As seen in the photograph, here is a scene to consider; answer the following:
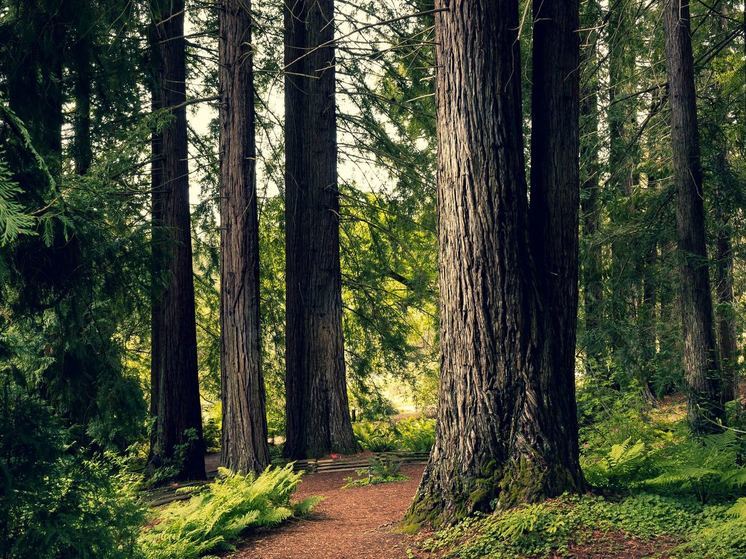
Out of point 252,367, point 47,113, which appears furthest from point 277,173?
point 47,113

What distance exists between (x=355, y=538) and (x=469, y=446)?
53.0 inches

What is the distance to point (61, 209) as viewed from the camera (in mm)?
5164

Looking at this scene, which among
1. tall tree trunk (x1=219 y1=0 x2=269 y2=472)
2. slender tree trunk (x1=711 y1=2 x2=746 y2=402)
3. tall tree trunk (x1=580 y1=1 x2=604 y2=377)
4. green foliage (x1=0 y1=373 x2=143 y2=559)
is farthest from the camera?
tall tree trunk (x1=580 y1=1 x2=604 y2=377)

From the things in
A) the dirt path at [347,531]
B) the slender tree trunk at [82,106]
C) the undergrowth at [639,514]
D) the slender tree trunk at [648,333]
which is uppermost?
the slender tree trunk at [82,106]

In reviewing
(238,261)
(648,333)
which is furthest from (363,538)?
(648,333)

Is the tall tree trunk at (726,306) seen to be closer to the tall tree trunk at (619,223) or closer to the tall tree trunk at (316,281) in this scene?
the tall tree trunk at (619,223)

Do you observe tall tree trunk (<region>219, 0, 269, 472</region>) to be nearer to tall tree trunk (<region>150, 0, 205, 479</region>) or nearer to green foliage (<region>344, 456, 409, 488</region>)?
green foliage (<region>344, 456, 409, 488</region>)

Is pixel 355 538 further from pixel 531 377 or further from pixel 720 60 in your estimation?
pixel 720 60

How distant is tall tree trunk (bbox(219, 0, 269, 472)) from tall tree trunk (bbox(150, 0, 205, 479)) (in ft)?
7.21

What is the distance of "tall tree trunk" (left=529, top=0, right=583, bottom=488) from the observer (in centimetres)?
627

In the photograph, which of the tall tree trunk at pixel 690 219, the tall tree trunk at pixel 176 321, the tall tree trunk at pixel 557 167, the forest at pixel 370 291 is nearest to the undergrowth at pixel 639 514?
the forest at pixel 370 291

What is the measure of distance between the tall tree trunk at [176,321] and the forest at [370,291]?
5 cm

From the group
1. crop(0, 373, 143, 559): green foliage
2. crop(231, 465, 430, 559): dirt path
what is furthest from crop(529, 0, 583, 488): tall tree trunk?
crop(0, 373, 143, 559): green foliage

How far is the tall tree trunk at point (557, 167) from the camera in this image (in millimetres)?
6270
